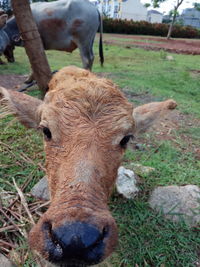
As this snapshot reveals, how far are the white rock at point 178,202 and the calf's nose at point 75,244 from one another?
1.79 m

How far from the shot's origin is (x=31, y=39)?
502cm

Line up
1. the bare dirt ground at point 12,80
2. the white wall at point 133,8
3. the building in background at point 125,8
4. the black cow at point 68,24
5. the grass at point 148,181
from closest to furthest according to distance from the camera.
Result: the grass at point 148,181 < the bare dirt ground at point 12,80 < the black cow at point 68,24 < the building in background at point 125,8 < the white wall at point 133,8

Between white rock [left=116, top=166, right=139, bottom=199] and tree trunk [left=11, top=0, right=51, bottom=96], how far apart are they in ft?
9.91

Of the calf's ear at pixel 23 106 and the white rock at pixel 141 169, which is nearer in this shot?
the calf's ear at pixel 23 106

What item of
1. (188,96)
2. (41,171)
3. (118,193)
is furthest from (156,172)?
(188,96)

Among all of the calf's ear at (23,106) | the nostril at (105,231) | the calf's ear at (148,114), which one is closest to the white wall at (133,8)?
the calf's ear at (148,114)

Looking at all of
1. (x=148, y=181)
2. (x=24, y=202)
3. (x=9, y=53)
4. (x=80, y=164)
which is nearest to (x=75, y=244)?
(x=80, y=164)

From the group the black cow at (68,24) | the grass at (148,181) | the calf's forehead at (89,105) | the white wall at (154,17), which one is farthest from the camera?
the white wall at (154,17)

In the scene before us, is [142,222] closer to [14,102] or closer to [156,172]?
[156,172]

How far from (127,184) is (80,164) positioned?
1.66 metres

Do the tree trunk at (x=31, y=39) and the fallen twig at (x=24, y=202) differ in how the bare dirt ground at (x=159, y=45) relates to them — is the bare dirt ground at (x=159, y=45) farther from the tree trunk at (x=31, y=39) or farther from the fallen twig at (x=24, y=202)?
the fallen twig at (x=24, y=202)

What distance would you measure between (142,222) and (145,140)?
2.27 meters

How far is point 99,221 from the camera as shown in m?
1.72

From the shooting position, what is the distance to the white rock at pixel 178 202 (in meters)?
3.21
